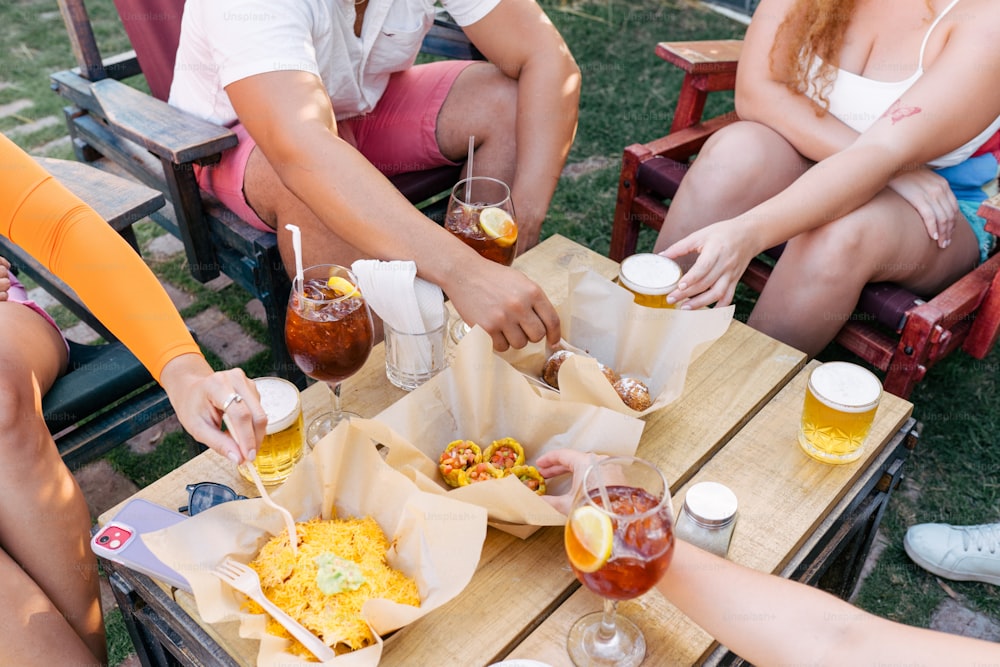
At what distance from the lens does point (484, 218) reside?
1635 mm

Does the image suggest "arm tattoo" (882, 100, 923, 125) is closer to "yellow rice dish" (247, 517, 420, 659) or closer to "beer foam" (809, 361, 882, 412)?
"beer foam" (809, 361, 882, 412)

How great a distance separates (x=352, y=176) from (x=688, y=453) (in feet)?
2.89

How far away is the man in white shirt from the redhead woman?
0.41 m

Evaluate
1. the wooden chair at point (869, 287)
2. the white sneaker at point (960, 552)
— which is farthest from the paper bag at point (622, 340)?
the white sneaker at point (960, 552)

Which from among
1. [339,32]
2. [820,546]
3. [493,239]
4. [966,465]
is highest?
[339,32]

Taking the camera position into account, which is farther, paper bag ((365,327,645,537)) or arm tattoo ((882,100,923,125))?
arm tattoo ((882,100,923,125))

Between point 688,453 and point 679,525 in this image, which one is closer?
point 679,525

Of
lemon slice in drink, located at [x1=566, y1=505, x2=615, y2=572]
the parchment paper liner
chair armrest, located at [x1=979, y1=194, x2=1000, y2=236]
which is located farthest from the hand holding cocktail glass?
chair armrest, located at [x1=979, y1=194, x2=1000, y2=236]

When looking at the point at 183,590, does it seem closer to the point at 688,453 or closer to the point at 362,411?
the point at 362,411

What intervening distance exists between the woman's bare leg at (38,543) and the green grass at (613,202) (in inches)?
17.7

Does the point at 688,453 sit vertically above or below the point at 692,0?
above

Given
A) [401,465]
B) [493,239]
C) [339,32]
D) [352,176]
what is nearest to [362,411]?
[401,465]

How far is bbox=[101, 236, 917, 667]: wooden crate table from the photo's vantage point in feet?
3.86

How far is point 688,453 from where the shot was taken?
148 cm
